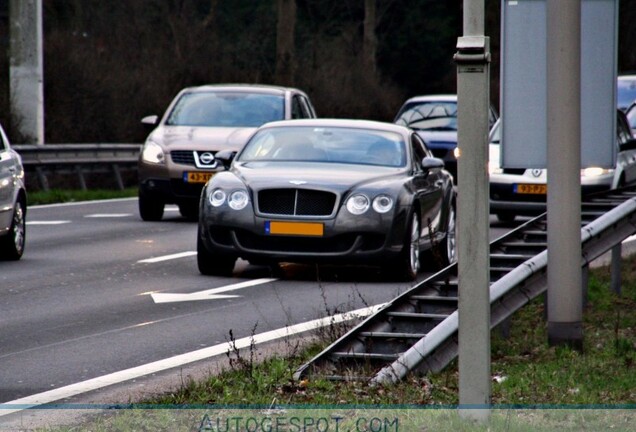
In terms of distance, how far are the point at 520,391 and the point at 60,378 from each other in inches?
104

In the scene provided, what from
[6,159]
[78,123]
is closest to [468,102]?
[6,159]

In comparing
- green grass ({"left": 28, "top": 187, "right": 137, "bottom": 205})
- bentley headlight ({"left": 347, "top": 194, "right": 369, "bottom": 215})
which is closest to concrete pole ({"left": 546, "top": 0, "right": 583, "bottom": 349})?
bentley headlight ({"left": 347, "top": 194, "right": 369, "bottom": 215})

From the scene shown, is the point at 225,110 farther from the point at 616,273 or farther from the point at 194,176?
the point at 616,273

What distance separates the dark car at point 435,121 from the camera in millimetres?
28234

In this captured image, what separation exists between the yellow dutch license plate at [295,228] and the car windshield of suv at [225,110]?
27.4 ft

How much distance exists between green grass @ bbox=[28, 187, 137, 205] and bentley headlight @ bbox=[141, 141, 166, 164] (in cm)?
411

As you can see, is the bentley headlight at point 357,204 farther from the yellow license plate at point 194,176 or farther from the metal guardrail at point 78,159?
the metal guardrail at point 78,159

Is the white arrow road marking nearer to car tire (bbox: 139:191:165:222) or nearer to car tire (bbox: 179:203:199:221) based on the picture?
car tire (bbox: 139:191:165:222)

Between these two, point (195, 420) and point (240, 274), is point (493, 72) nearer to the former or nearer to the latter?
point (240, 274)

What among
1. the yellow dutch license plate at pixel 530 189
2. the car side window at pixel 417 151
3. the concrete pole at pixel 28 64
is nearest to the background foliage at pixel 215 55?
the concrete pole at pixel 28 64

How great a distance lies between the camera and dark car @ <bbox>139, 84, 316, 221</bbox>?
68.9 ft

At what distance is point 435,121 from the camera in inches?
1164

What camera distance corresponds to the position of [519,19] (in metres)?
10.7

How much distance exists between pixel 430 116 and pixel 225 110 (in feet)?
26.6
